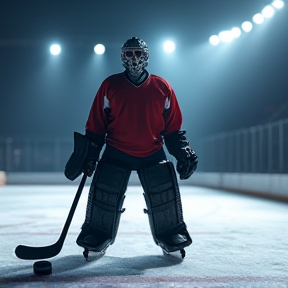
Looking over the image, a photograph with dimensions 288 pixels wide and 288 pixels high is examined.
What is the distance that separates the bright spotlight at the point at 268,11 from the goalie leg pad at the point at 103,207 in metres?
9.93

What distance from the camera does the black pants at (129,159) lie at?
315 centimetres

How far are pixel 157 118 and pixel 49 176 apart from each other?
13893 mm

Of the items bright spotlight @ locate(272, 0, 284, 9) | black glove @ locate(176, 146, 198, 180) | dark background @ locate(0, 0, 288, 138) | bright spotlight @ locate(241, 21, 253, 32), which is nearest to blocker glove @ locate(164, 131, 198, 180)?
black glove @ locate(176, 146, 198, 180)

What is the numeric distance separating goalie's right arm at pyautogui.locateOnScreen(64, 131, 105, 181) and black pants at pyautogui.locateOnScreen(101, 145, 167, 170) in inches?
4.2

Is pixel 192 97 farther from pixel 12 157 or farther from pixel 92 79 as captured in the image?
pixel 12 157

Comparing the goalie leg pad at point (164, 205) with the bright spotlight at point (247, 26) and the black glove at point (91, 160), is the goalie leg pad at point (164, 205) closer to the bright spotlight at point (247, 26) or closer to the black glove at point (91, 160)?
the black glove at point (91, 160)

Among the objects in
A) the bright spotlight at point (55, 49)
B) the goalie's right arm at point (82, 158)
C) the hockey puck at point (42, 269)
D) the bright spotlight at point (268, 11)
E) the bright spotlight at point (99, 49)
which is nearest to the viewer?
the hockey puck at point (42, 269)

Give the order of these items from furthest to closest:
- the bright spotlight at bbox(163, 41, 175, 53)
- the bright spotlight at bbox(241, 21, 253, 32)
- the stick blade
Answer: the bright spotlight at bbox(163, 41, 175, 53) → the bright spotlight at bbox(241, 21, 253, 32) → the stick blade

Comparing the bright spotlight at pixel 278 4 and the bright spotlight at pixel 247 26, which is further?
A: the bright spotlight at pixel 247 26

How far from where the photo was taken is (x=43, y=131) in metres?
16.6

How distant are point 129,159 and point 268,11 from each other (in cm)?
1002

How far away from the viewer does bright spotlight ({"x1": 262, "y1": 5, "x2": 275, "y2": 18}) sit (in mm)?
11881

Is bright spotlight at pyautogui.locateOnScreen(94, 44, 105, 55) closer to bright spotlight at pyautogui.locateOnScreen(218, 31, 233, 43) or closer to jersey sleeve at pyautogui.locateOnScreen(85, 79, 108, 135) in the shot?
bright spotlight at pyautogui.locateOnScreen(218, 31, 233, 43)

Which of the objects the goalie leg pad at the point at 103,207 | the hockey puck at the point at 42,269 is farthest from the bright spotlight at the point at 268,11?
the hockey puck at the point at 42,269
